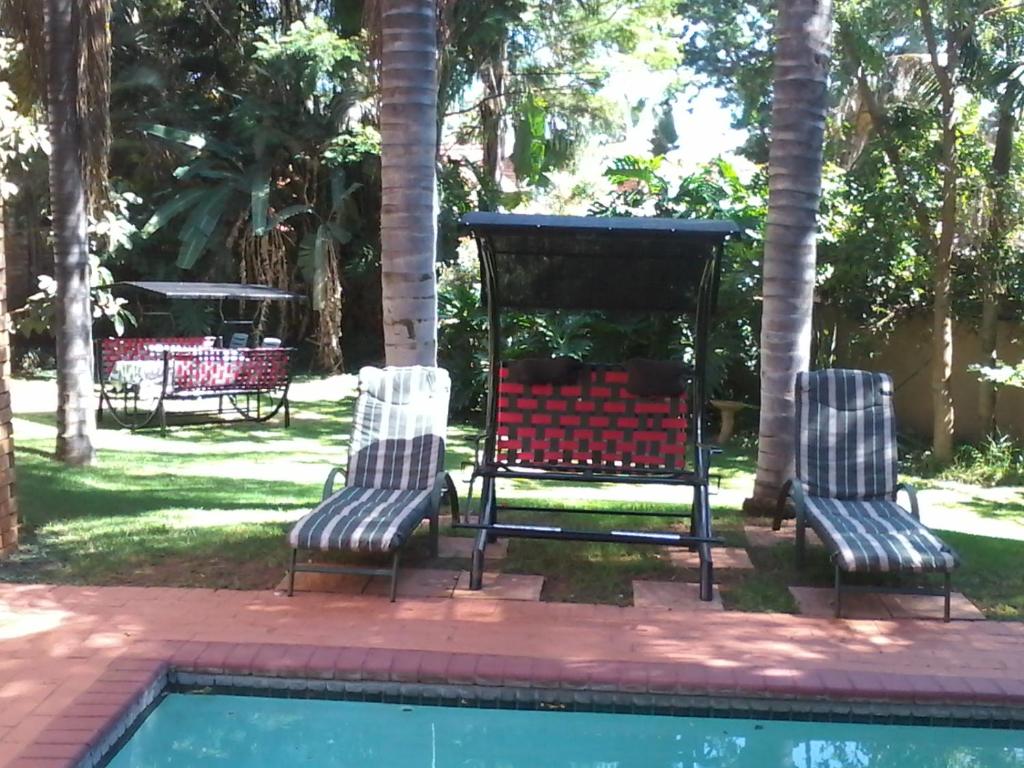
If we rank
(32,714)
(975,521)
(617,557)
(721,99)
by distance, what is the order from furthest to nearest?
(721,99) → (975,521) → (617,557) → (32,714)

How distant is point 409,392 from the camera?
673 centimetres

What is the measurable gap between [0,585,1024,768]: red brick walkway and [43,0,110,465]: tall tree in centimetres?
430

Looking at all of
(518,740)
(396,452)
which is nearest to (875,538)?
(518,740)

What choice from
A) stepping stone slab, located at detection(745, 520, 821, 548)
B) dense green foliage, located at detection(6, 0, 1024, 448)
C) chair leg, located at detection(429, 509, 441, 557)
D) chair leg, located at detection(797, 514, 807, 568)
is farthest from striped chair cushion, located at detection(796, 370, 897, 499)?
dense green foliage, located at detection(6, 0, 1024, 448)

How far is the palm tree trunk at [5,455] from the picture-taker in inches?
244

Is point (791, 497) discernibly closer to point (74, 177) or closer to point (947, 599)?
point (947, 599)

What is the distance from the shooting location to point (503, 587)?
589 cm

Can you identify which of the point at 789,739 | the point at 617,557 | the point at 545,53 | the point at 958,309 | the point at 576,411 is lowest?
the point at 789,739

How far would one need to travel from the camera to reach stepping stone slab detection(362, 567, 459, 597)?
5.79 m

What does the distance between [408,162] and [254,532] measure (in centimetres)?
276

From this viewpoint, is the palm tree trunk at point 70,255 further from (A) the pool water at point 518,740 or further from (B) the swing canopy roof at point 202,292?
(A) the pool water at point 518,740

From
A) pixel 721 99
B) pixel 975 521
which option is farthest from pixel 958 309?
pixel 721 99

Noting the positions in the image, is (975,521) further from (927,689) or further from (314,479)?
(314,479)

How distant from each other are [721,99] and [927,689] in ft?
91.7
